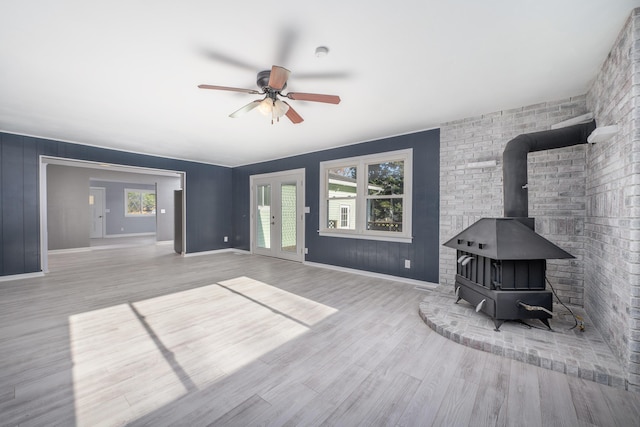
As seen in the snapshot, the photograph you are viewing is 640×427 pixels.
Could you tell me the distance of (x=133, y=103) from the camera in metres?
3.24

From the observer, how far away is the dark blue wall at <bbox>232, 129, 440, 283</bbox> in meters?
4.11

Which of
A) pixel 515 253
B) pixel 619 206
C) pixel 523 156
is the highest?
pixel 523 156

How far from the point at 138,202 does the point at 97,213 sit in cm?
147

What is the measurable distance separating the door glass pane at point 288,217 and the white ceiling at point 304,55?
104 inches

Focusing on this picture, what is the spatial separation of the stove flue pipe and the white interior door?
12.8 m

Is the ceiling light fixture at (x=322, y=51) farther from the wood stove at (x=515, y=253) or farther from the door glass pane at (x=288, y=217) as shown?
the door glass pane at (x=288, y=217)

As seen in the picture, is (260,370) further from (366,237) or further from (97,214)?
(97,214)

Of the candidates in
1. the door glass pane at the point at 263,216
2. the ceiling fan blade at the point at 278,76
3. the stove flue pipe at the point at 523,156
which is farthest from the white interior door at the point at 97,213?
the stove flue pipe at the point at 523,156

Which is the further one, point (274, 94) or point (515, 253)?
point (274, 94)

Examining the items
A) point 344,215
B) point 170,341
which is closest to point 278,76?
point 170,341

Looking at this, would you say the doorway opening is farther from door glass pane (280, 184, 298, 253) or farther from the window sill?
the window sill

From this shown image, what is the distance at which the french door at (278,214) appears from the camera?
20.0 ft

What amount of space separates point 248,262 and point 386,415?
4971 millimetres

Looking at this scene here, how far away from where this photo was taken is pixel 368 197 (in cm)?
486
